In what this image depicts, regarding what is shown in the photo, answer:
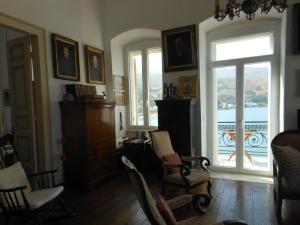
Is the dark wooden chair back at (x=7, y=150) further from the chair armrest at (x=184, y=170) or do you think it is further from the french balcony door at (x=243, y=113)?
the french balcony door at (x=243, y=113)

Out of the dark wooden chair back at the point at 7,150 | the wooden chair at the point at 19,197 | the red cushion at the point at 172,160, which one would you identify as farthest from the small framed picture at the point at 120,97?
the wooden chair at the point at 19,197

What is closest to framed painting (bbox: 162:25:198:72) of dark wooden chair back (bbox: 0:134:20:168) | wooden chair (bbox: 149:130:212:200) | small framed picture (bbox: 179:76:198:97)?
small framed picture (bbox: 179:76:198:97)

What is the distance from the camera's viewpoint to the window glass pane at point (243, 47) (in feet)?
13.5

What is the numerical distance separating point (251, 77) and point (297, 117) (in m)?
1.10

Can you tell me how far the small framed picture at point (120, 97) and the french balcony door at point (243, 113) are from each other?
2052mm

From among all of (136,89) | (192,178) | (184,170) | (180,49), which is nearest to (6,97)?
(136,89)

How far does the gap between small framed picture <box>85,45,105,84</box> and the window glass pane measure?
237 centimetres

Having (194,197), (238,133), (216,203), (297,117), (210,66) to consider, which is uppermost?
(210,66)

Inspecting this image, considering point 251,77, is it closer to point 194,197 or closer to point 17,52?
point 194,197

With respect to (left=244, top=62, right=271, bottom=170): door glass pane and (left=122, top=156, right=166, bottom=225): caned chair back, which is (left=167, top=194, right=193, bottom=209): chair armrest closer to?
(left=122, top=156, right=166, bottom=225): caned chair back

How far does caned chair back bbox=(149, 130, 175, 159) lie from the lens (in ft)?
11.5

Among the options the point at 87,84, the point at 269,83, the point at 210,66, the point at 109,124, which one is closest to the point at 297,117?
the point at 269,83

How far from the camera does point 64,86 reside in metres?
3.98

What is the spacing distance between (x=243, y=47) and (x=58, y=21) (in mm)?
3408
